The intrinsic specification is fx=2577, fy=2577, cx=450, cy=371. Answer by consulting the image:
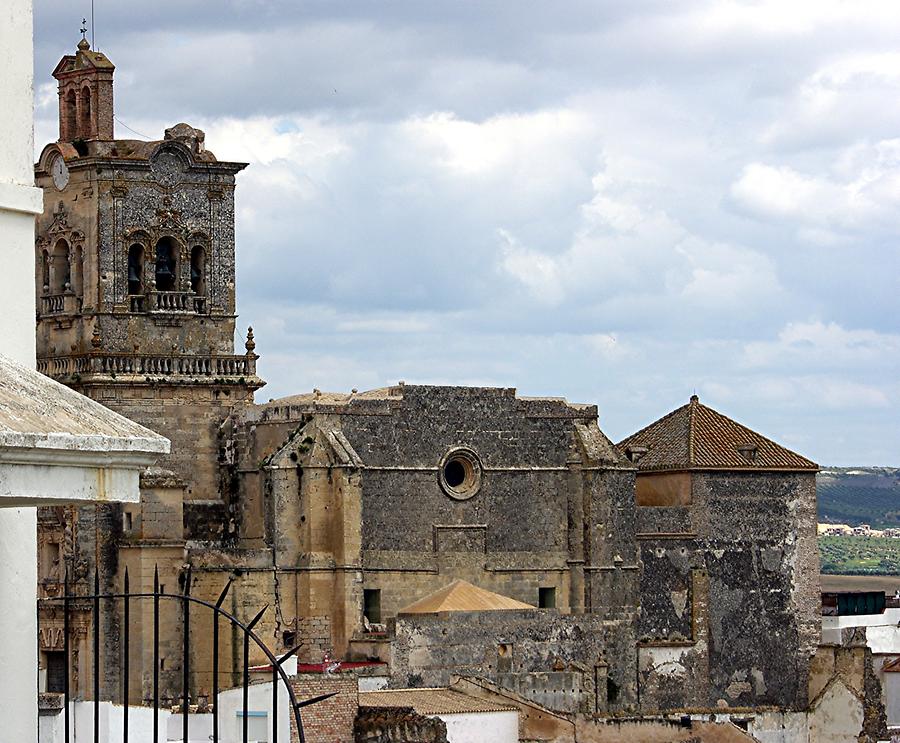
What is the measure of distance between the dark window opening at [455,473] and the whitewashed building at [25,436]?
4682 cm

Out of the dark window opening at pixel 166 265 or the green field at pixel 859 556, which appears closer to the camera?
the dark window opening at pixel 166 265

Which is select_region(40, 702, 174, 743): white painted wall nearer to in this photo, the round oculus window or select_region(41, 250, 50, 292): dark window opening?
the round oculus window

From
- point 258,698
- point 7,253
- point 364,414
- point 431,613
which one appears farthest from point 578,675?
point 7,253

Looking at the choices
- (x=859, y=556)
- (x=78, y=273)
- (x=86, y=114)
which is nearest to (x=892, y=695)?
(x=78, y=273)

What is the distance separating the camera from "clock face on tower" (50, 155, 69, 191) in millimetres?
55969

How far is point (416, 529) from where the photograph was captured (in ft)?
185

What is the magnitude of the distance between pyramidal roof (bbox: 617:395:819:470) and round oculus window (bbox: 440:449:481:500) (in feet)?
17.2

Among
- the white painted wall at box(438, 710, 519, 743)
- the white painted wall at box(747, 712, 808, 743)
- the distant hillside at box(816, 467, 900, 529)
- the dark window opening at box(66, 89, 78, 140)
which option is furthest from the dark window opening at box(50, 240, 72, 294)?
the distant hillside at box(816, 467, 900, 529)

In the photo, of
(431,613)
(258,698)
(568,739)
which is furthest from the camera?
(431,613)

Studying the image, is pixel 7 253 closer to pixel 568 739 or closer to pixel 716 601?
pixel 568 739

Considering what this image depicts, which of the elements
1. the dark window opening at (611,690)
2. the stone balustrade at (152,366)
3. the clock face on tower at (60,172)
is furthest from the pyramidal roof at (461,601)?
the clock face on tower at (60,172)

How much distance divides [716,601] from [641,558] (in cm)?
209

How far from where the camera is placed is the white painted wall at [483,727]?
147ft

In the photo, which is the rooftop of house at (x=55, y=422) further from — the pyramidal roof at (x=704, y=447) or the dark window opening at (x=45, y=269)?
the pyramidal roof at (x=704, y=447)
